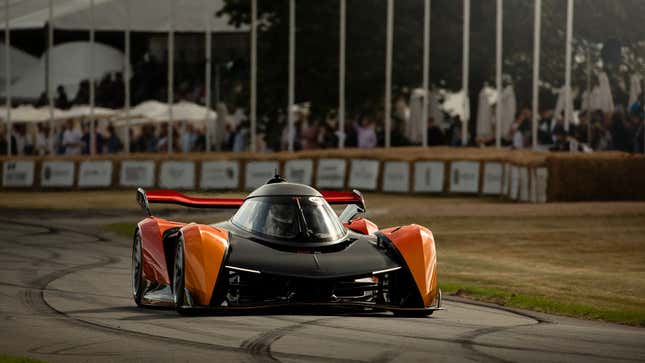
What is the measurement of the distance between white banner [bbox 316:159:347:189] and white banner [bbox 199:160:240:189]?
258 centimetres

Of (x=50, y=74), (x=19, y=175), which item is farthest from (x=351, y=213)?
(x=50, y=74)

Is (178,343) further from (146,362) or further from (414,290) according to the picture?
(414,290)

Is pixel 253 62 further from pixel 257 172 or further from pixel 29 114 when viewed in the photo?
pixel 29 114

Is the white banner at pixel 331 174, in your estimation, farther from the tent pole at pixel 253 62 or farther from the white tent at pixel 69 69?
the white tent at pixel 69 69

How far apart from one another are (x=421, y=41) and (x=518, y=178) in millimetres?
16472

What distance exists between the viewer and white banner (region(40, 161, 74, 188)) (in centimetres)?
4772

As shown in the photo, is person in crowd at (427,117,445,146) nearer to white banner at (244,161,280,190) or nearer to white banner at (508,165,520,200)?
white banner at (244,161,280,190)

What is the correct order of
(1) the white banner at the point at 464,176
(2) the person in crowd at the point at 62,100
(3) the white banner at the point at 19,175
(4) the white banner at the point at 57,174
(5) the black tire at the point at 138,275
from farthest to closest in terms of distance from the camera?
(2) the person in crowd at the point at 62,100 < (3) the white banner at the point at 19,175 < (4) the white banner at the point at 57,174 < (1) the white banner at the point at 464,176 < (5) the black tire at the point at 138,275

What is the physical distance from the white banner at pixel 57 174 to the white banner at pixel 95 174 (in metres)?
0.31

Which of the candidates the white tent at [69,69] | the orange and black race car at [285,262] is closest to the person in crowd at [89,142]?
the white tent at [69,69]

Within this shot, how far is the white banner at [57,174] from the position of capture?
4772cm

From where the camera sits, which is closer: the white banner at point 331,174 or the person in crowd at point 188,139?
the white banner at point 331,174

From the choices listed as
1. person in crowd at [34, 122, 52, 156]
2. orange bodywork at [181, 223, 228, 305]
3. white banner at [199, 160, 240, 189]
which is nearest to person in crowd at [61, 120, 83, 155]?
person in crowd at [34, 122, 52, 156]

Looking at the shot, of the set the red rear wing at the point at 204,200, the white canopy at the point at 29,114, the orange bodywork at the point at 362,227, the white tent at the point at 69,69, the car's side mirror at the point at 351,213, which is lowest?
the orange bodywork at the point at 362,227
